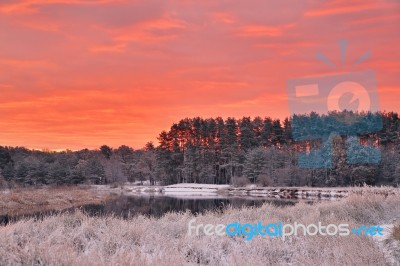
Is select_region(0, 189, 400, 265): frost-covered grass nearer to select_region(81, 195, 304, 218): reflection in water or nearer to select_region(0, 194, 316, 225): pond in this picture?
select_region(0, 194, 316, 225): pond

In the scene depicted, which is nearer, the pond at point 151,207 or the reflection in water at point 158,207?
the pond at point 151,207

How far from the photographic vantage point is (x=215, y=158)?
81.0m

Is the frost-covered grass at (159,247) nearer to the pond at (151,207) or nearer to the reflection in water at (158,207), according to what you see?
the pond at (151,207)

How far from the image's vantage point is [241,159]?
7562 cm

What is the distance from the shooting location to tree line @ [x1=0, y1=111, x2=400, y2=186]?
181ft

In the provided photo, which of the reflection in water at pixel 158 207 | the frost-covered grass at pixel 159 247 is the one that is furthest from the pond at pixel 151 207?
the frost-covered grass at pixel 159 247

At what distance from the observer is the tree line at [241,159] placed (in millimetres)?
55188

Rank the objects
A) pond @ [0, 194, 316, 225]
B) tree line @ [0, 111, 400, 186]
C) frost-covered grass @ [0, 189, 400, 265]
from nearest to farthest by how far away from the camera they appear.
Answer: frost-covered grass @ [0, 189, 400, 265], pond @ [0, 194, 316, 225], tree line @ [0, 111, 400, 186]

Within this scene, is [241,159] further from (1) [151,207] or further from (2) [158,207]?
(1) [151,207]

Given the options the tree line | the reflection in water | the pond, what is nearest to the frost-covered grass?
the pond

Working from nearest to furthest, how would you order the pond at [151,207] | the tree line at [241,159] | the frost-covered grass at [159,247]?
1. the frost-covered grass at [159,247]
2. the pond at [151,207]
3. the tree line at [241,159]

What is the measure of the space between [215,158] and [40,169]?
38.2 metres

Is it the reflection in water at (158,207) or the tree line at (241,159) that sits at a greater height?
the tree line at (241,159)

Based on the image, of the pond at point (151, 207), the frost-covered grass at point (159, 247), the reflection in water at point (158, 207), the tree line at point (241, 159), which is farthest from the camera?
the tree line at point (241, 159)
